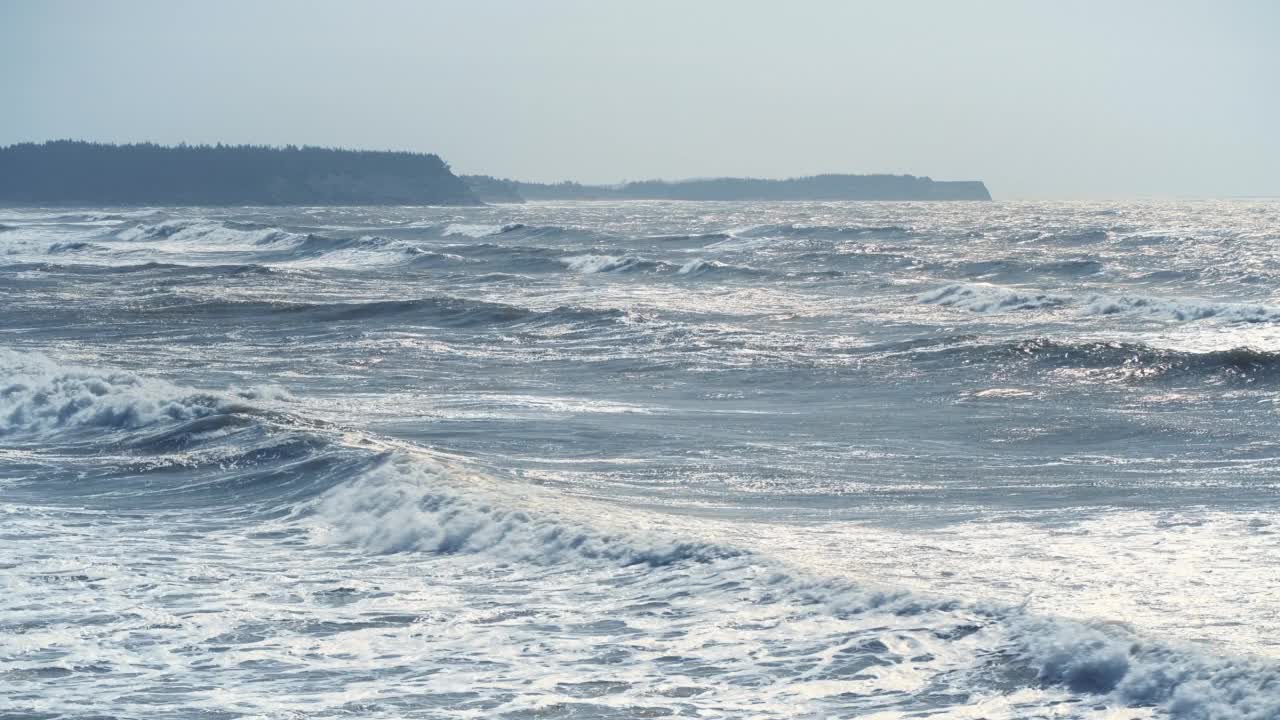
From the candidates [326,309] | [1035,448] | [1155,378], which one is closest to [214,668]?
[1035,448]

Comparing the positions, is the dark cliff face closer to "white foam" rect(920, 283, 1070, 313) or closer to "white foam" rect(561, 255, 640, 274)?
"white foam" rect(561, 255, 640, 274)

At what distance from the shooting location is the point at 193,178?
18612 centimetres

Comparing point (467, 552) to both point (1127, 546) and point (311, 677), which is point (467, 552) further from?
point (1127, 546)

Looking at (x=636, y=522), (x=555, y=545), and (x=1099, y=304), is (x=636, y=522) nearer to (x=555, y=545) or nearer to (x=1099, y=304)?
(x=555, y=545)

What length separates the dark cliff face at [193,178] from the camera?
600 feet

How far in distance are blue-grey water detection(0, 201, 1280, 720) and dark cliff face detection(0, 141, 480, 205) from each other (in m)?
163

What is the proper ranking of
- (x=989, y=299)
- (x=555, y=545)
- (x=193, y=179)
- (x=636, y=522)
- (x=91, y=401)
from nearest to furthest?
(x=555, y=545), (x=636, y=522), (x=91, y=401), (x=989, y=299), (x=193, y=179)

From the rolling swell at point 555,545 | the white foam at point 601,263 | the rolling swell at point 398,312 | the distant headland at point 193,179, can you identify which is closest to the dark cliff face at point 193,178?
the distant headland at point 193,179

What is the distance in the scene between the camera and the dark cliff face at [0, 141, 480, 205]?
7205 inches

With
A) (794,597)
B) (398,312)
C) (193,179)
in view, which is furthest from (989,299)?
(193,179)

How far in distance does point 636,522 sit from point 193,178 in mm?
186478

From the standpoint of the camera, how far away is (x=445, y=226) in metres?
90.9

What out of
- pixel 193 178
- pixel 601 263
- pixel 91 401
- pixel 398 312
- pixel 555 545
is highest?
pixel 193 178

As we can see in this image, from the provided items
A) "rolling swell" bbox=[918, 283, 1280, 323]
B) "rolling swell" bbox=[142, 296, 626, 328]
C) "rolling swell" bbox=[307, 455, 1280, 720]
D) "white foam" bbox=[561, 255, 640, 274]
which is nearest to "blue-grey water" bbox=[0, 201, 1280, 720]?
"rolling swell" bbox=[307, 455, 1280, 720]
